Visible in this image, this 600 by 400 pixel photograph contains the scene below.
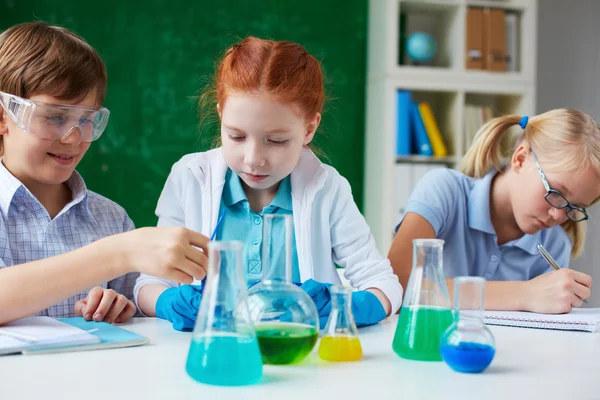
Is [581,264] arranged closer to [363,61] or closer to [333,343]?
[363,61]

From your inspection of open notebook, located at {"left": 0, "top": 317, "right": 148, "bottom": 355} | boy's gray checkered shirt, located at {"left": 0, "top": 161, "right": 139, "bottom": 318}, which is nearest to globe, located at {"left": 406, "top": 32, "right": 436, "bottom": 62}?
boy's gray checkered shirt, located at {"left": 0, "top": 161, "right": 139, "bottom": 318}

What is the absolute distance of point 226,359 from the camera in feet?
2.61

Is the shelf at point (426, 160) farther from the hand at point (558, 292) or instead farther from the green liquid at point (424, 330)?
the green liquid at point (424, 330)

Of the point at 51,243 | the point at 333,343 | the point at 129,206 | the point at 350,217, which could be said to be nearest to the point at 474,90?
the point at 129,206

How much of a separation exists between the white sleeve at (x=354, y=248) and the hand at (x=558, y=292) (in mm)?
329

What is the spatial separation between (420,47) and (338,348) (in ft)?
10.1

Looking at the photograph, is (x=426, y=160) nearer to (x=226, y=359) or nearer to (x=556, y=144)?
(x=556, y=144)

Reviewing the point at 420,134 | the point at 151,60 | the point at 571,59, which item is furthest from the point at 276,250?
the point at 571,59

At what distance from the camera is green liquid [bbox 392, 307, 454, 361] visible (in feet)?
3.17

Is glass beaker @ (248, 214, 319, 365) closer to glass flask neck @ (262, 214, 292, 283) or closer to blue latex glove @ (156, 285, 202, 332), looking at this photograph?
glass flask neck @ (262, 214, 292, 283)

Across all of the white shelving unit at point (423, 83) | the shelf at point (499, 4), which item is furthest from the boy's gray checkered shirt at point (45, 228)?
the shelf at point (499, 4)

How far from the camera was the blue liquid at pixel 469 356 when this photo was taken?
35.3 inches

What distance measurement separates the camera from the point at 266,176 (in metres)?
1.43

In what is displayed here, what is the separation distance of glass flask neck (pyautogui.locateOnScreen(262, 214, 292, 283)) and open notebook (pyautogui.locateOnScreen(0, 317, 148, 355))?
0.93ft
